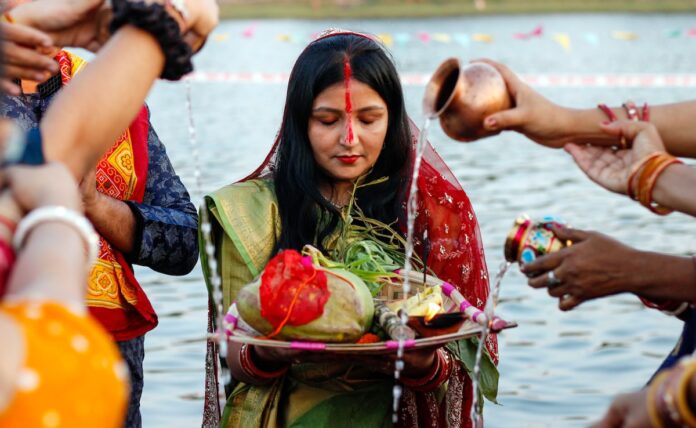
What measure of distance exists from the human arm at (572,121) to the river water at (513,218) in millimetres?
1642

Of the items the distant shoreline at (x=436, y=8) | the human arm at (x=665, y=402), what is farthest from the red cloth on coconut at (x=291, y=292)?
the distant shoreline at (x=436, y=8)

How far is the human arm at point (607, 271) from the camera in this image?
9.57 ft

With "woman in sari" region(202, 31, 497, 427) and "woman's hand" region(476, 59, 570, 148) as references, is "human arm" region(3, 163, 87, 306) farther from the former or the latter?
"woman in sari" region(202, 31, 497, 427)

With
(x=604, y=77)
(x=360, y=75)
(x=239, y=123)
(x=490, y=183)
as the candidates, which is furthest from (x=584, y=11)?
(x=360, y=75)

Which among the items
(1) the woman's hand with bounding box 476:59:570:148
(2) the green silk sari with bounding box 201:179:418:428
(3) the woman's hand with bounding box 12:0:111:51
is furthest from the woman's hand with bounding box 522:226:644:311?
(3) the woman's hand with bounding box 12:0:111:51

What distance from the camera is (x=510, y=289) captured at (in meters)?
8.07

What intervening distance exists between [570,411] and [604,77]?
51.6 ft

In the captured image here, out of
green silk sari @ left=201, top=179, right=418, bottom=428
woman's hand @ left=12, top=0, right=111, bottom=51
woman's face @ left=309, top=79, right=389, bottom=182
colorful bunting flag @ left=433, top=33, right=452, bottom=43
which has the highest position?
woman's hand @ left=12, top=0, right=111, bottom=51

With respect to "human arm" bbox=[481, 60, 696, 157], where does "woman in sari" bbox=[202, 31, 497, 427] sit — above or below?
below

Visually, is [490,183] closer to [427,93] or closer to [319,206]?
[319,206]

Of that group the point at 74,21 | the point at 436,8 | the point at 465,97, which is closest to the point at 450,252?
the point at 465,97

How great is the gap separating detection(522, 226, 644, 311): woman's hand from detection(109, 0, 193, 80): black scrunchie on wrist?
1.16 meters

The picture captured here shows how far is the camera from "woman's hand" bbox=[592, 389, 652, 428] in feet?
7.03

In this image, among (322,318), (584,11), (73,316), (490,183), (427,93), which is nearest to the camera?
(73,316)
